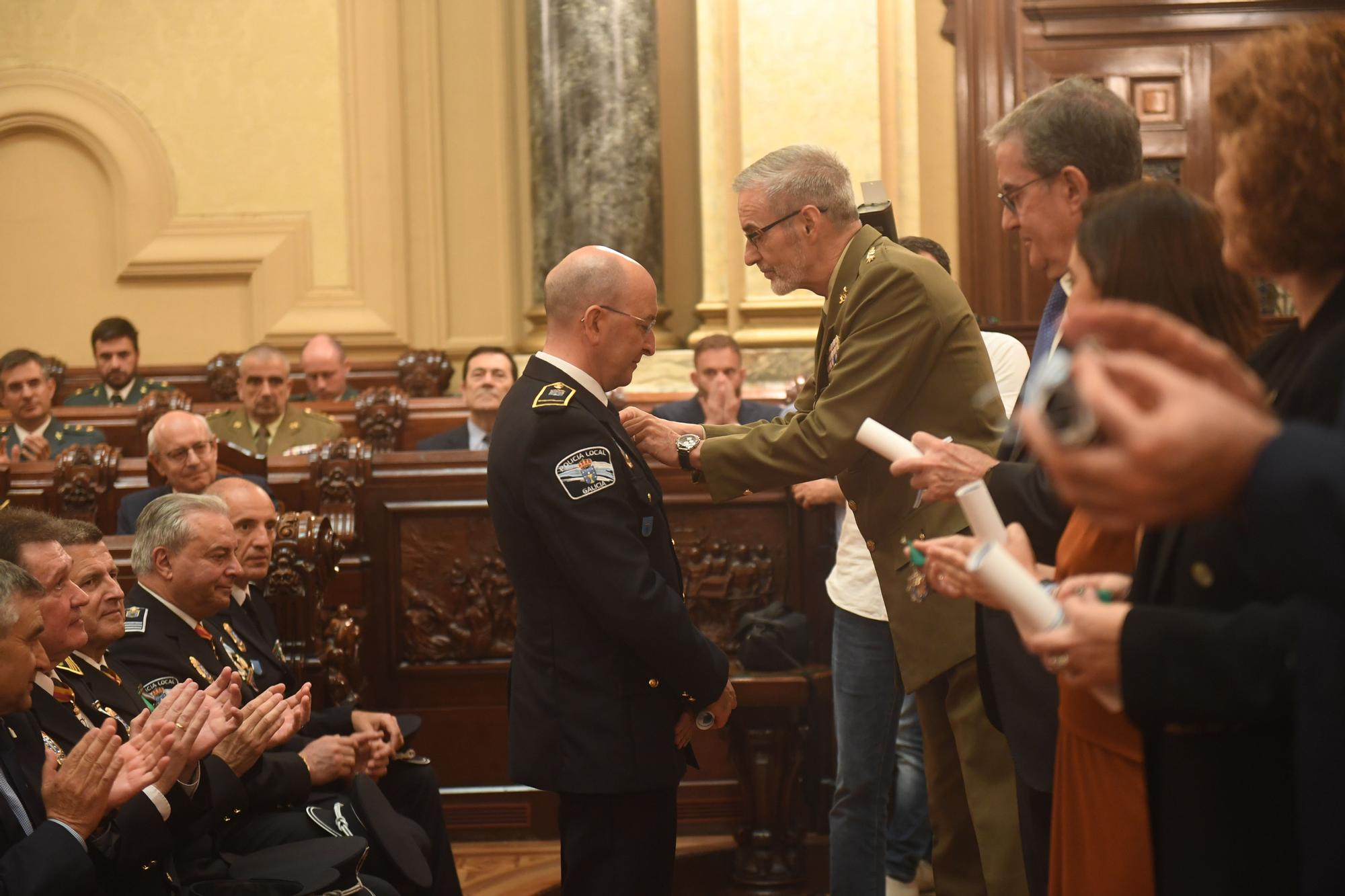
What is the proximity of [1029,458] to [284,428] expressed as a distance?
4.66 meters

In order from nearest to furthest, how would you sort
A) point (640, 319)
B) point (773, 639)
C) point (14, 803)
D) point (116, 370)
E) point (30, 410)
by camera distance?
point (14, 803), point (640, 319), point (773, 639), point (30, 410), point (116, 370)

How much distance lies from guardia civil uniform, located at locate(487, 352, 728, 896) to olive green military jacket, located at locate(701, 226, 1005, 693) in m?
0.25

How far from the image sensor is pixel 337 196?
26.6 feet

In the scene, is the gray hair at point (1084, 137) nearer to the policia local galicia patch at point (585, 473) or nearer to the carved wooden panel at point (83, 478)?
the policia local galicia patch at point (585, 473)

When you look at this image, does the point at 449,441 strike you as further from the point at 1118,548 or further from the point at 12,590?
the point at 1118,548

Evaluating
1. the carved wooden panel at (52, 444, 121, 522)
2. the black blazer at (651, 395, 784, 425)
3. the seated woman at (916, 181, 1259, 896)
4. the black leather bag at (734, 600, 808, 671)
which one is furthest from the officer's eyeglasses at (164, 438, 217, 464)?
the seated woman at (916, 181, 1259, 896)

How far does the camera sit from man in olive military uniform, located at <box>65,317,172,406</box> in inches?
285

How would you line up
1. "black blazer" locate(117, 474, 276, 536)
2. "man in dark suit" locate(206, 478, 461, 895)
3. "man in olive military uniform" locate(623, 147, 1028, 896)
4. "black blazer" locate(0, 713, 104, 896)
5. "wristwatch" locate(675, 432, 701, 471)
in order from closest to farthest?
1. "black blazer" locate(0, 713, 104, 896)
2. "man in olive military uniform" locate(623, 147, 1028, 896)
3. "wristwatch" locate(675, 432, 701, 471)
4. "man in dark suit" locate(206, 478, 461, 895)
5. "black blazer" locate(117, 474, 276, 536)

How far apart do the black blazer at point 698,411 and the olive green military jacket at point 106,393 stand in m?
2.98

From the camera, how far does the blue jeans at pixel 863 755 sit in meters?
3.04

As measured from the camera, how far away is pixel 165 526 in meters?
3.18

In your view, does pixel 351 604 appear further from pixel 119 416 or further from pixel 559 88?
pixel 559 88

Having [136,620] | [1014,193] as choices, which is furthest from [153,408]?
[1014,193]

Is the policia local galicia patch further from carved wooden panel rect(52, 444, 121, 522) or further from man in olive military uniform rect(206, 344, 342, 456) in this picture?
man in olive military uniform rect(206, 344, 342, 456)
